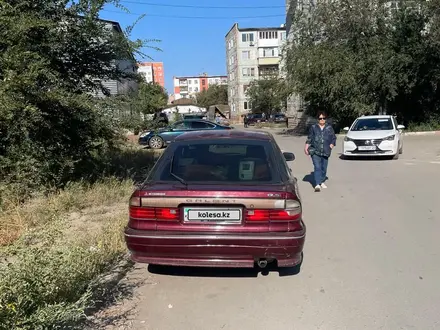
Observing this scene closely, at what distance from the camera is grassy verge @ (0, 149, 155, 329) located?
3021 mm

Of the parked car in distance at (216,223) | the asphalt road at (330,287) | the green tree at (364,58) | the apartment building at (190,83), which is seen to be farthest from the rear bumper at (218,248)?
the apartment building at (190,83)

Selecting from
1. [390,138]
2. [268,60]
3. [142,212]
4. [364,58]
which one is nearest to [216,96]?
[268,60]

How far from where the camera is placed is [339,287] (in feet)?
14.8

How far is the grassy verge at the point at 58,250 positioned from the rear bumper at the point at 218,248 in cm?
65

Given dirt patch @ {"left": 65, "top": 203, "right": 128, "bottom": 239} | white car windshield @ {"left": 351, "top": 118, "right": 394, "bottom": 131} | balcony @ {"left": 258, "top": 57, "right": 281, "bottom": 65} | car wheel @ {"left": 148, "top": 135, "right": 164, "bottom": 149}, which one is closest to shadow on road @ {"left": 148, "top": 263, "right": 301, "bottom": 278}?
dirt patch @ {"left": 65, "top": 203, "right": 128, "bottom": 239}

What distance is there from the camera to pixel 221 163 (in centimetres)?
493

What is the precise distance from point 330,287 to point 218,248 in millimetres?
1223

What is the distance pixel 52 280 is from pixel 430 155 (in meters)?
15.9

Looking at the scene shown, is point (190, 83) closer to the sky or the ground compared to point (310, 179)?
closer to the sky

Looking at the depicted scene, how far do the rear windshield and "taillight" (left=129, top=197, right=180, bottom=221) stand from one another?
1.29 ft

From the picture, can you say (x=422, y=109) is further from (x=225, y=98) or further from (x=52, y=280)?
(x=225, y=98)

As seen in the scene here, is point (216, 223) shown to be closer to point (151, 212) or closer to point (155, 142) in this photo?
point (151, 212)

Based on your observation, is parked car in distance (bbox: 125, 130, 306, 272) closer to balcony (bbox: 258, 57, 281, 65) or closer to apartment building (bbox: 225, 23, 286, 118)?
apartment building (bbox: 225, 23, 286, 118)

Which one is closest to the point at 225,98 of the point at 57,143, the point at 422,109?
the point at 422,109
